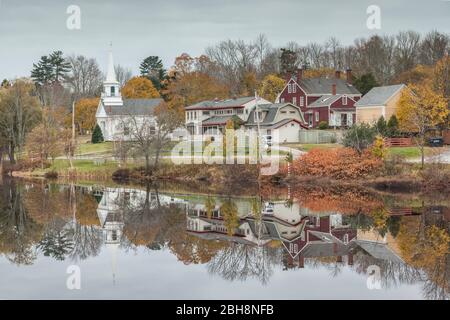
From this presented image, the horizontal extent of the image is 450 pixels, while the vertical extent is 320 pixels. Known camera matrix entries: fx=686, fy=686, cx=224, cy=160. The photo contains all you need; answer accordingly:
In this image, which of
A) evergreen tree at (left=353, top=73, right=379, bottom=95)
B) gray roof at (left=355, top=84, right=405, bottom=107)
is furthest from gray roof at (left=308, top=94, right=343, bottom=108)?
gray roof at (left=355, top=84, right=405, bottom=107)

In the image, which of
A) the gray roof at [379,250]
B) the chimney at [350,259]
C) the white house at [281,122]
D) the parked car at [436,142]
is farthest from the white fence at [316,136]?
the chimney at [350,259]

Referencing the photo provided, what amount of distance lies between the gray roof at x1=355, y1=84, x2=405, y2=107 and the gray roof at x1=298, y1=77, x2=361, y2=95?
308 inches

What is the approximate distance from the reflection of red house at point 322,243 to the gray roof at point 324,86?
1884 inches

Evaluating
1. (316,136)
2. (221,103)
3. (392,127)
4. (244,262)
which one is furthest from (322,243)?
(221,103)

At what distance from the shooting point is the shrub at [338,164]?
→ 148 ft

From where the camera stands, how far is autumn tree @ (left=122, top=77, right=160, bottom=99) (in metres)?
98.7

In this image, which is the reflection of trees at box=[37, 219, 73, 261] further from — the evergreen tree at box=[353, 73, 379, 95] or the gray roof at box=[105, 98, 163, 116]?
the gray roof at box=[105, 98, 163, 116]

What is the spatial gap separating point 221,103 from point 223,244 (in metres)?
53.7

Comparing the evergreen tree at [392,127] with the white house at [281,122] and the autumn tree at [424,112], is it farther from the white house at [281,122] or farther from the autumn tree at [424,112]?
the white house at [281,122]

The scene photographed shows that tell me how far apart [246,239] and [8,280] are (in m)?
9.21

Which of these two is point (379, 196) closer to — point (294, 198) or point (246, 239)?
point (294, 198)

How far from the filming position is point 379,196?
38.2 meters

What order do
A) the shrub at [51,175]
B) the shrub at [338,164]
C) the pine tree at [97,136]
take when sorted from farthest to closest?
the pine tree at [97,136] → the shrub at [51,175] → the shrub at [338,164]
